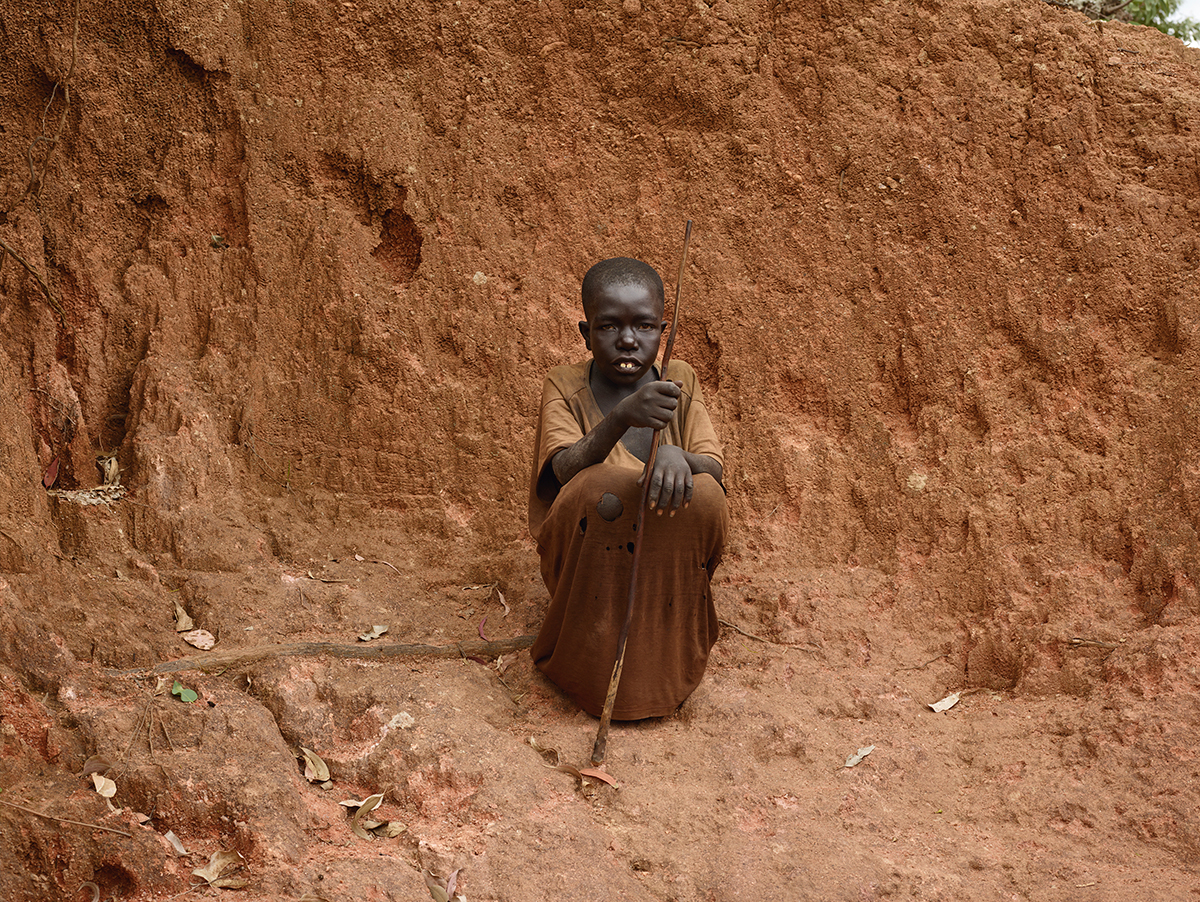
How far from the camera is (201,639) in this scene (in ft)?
12.5

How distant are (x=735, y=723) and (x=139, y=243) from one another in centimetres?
324

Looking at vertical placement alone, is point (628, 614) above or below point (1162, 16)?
below

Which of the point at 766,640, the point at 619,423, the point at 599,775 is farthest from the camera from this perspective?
the point at 766,640

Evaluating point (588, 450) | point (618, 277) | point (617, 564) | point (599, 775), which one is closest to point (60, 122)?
point (618, 277)

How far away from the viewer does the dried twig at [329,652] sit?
3.60 meters

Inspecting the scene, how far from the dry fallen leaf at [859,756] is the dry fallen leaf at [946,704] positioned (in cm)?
37

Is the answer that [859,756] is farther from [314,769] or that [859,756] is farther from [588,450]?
[314,769]

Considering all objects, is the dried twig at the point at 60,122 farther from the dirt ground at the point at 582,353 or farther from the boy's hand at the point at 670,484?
the boy's hand at the point at 670,484

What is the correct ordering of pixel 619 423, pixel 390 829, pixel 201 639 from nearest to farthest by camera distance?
1. pixel 390 829
2. pixel 619 423
3. pixel 201 639

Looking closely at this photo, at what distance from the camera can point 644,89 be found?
4.95m

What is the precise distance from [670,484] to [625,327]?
59 cm

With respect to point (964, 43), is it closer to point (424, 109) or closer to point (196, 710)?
point (424, 109)

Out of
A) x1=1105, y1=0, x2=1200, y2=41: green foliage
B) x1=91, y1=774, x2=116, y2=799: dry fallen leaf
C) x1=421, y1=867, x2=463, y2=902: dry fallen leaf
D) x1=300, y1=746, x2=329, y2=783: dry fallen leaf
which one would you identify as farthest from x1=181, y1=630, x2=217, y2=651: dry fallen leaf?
x1=1105, y1=0, x2=1200, y2=41: green foliage

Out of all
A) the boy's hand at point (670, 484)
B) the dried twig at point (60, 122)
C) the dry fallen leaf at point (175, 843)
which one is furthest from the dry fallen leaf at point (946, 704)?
the dried twig at point (60, 122)
